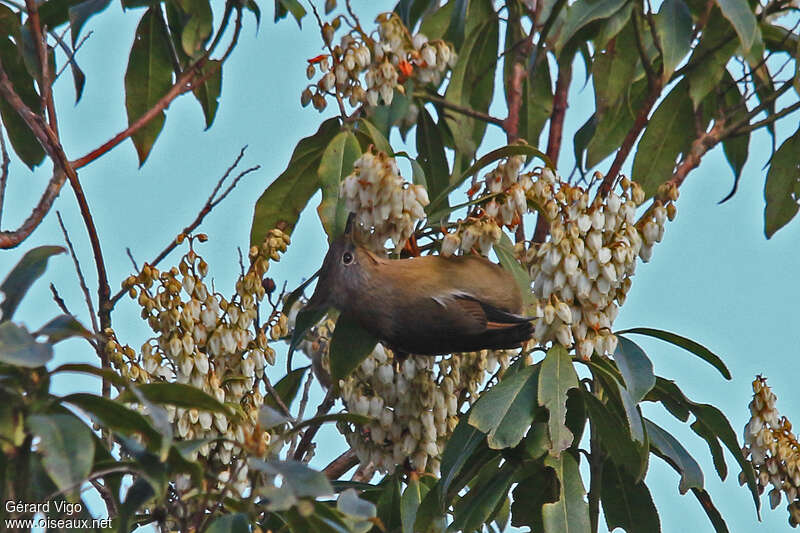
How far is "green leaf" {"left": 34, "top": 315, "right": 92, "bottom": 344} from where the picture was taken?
1.57 meters

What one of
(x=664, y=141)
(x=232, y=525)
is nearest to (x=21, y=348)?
(x=232, y=525)

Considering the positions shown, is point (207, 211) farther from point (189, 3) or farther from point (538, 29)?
point (538, 29)

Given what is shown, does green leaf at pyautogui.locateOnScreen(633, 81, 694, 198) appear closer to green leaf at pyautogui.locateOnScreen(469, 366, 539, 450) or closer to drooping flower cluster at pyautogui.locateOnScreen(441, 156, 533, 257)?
drooping flower cluster at pyautogui.locateOnScreen(441, 156, 533, 257)

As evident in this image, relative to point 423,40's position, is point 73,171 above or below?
below

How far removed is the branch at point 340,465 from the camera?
3002 millimetres

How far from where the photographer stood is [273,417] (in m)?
1.72

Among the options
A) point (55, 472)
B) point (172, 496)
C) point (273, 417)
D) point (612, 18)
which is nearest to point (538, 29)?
point (612, 18)

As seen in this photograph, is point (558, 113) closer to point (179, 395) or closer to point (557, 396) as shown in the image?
point (557, 396)

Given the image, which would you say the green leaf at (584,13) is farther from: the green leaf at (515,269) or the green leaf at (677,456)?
the green leaf at (677,456)

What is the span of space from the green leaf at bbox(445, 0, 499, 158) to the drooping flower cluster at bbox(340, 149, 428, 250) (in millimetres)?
1155

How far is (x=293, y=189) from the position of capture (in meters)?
2.94

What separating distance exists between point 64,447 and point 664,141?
234 cm

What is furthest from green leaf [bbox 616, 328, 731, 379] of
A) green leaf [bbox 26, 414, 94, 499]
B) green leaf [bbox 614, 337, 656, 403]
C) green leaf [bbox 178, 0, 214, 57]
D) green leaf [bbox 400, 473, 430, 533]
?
green leaf [bbox 26, 414, 94, 499]

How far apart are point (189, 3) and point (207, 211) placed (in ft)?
1.89
